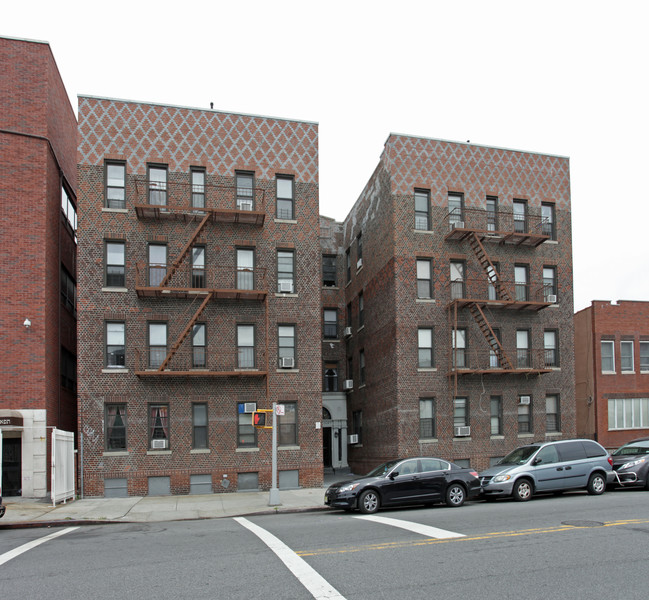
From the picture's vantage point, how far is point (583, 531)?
11477mm

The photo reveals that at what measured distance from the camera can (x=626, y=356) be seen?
31.8 m

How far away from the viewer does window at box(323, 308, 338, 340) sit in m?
36.4

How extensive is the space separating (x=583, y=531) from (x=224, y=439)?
15.1m

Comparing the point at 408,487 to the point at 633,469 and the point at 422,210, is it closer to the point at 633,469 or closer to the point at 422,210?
the point at 633,469

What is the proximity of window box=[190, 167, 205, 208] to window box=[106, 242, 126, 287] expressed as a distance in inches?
124

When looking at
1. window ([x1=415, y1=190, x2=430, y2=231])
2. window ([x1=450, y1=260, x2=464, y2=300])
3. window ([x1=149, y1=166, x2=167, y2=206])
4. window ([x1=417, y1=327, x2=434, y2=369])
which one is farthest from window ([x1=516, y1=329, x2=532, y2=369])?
window ([x1=149, y1=166, x2=167, y2=206])

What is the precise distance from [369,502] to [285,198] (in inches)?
526

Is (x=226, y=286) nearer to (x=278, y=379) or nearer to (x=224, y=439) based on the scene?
(x=278, y=379)

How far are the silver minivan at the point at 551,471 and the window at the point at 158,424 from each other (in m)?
11.4

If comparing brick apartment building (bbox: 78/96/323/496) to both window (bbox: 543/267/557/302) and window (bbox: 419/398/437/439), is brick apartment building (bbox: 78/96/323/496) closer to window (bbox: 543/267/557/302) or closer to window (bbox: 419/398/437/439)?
window (bbox: 419/398/437/439)

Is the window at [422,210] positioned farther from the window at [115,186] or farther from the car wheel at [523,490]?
the car wheel at [523,490]

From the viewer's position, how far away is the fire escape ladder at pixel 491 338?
2645 cm

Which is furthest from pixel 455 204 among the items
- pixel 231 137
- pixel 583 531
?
pixel 583 531

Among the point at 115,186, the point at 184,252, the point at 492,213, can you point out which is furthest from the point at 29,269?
the point at 492,213
